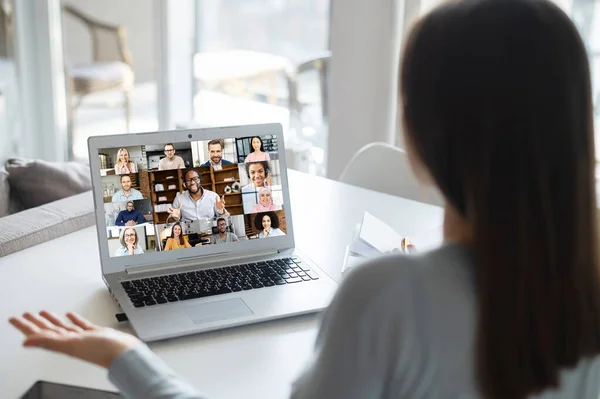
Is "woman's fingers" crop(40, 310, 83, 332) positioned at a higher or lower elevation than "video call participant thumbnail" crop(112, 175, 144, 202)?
lower

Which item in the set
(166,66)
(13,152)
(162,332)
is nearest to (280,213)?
(162,332)

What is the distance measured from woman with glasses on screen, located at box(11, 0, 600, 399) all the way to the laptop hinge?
2.24ft

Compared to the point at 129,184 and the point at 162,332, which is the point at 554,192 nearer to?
the point at 162,332

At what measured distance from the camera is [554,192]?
2.26ft

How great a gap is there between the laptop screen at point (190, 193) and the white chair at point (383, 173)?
72 cm

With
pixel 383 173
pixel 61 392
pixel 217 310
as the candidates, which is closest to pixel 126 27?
pixel 383 173

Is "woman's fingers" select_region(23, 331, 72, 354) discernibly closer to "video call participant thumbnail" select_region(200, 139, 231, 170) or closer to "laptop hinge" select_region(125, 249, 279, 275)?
"laptop hinge" select_region(125, 249, 279, 275)

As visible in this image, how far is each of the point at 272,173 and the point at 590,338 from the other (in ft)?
2.64

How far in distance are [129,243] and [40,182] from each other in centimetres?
73

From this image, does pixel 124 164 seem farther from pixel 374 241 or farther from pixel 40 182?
pixel 40 182

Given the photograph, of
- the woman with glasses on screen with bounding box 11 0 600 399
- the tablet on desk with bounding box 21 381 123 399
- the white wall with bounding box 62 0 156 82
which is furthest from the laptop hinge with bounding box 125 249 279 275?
the white wall with bounding box 62 0 156 82

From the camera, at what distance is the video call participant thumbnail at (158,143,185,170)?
4.48 feet

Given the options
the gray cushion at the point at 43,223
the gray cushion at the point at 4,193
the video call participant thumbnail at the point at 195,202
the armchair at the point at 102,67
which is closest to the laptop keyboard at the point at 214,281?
the video call participant thumbnail at the point at 195,202

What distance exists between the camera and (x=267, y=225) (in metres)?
1.45
